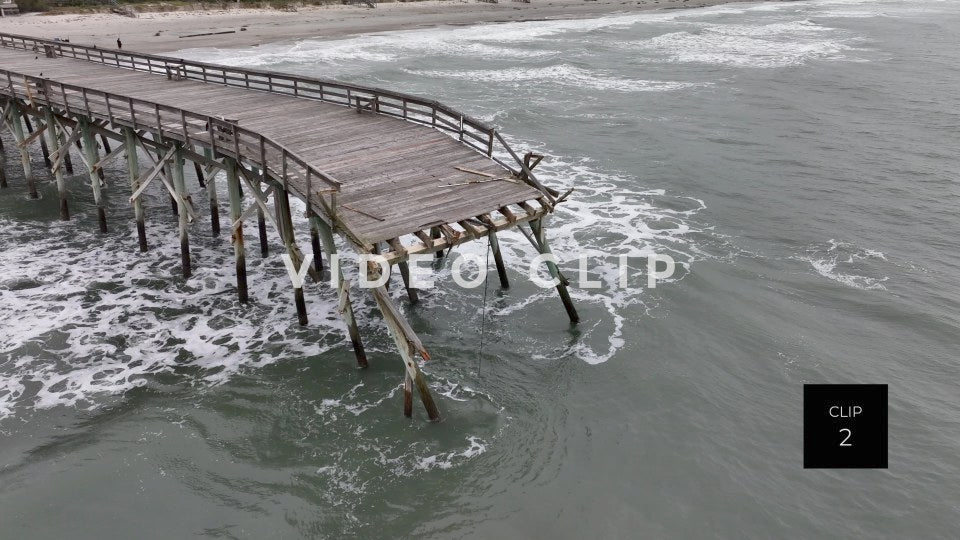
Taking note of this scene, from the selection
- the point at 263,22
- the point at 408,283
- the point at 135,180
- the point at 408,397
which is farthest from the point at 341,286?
the point at 263,22

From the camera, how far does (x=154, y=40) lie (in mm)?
49781

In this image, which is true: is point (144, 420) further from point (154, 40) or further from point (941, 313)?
point (154, 40)

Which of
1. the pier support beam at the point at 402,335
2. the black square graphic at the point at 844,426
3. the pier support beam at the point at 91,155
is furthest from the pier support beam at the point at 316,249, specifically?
the black square graphic at the point at 844,426

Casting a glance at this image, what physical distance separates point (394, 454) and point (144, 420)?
4929 mm

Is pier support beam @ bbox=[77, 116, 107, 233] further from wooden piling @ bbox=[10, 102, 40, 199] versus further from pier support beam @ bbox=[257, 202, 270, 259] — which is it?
pier support beam @ bbox=[257, 202, 270, 259]

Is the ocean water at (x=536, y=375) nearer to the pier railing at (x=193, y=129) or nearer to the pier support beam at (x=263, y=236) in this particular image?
the pier support beam at (x=263, y=236)

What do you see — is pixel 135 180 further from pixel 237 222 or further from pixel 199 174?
pixel 199 174

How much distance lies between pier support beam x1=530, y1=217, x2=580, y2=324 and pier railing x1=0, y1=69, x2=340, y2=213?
4.19 metres

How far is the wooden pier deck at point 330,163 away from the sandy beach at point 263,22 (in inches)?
1258

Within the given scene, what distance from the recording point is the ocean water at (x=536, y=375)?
10.3 metres

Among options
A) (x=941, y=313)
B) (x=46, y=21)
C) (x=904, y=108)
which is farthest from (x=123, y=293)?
(x=46, y=21)

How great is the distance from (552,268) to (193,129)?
9740 millimetres

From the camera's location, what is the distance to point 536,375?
44.1ft

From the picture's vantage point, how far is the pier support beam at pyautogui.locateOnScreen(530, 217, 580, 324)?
516 inches
